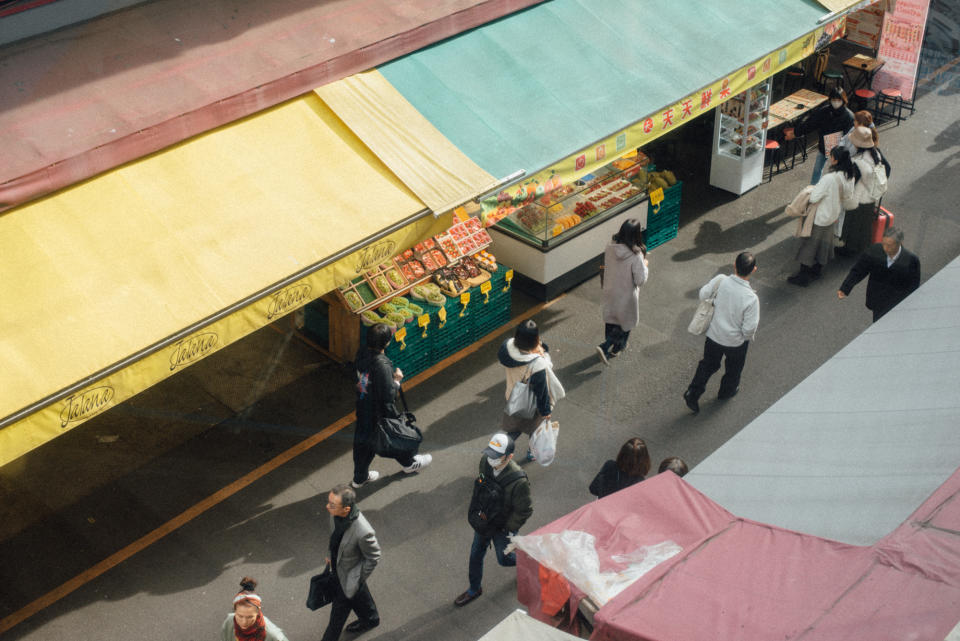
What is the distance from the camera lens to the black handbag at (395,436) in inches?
365

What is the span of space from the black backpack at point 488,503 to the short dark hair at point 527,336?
154 centimetres

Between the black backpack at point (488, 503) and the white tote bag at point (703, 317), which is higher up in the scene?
the black backpack at point (488, 503)

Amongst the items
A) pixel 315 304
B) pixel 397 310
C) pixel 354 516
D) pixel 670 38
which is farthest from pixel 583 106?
pixel 354 516

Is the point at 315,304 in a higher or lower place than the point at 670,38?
lower

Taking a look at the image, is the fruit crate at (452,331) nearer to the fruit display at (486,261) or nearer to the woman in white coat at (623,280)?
the fruit display at (486,261)

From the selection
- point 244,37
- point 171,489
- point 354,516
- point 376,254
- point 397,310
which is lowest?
point 171,489

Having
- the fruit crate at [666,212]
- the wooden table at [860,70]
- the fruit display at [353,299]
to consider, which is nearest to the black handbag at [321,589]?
the fruit display at [353,299]

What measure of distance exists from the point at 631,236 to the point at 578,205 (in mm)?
2155

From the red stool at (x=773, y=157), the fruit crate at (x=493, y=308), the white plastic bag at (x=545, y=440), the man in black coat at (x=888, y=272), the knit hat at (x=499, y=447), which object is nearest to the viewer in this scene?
the knit hat at (x=499, y=447)

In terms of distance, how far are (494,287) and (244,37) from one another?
3.91 meters

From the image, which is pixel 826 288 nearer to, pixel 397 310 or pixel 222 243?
pixel 397 310

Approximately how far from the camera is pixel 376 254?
8.81 meters

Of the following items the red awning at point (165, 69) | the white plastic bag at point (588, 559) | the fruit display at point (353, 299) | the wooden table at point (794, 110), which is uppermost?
the red awning at point (165, 69)

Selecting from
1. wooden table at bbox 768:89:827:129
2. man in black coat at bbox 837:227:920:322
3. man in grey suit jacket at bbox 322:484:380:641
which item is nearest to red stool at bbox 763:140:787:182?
wooden table at bbox 768:89:827:129
